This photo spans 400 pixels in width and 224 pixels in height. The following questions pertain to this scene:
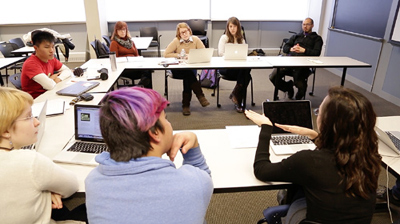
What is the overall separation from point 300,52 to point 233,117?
5.24ft

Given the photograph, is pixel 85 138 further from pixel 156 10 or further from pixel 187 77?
pixel 156 10

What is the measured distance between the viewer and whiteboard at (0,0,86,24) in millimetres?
6543

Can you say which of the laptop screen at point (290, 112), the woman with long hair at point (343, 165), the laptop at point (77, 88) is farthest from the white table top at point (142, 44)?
the woman with long hair at point (343, 165)

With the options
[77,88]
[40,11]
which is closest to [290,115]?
[77,88]

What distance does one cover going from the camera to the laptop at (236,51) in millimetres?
3775

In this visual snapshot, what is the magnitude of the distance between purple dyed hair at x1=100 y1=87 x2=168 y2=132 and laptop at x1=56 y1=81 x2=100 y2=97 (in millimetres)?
1816

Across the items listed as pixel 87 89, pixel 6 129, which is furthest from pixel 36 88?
pixel 6 129

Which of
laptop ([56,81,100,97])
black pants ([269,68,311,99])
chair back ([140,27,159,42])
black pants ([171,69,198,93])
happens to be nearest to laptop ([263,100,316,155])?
laptop ([56,81,100,97])

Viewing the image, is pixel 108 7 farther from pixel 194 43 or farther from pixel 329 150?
pixel 329 150

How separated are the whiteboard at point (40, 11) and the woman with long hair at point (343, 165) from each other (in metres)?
6.99

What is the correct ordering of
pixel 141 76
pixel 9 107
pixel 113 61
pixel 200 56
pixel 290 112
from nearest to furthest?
pixel 9 107 < pixel 290 112 < pixel 113 61 < pixel 200 56 < pixel 141 76

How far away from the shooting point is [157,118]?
0.86 metres

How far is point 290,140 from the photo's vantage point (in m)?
1.71

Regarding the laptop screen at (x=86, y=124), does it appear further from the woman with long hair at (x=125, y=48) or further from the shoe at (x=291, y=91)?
the shoe at (x=291, y=91)
